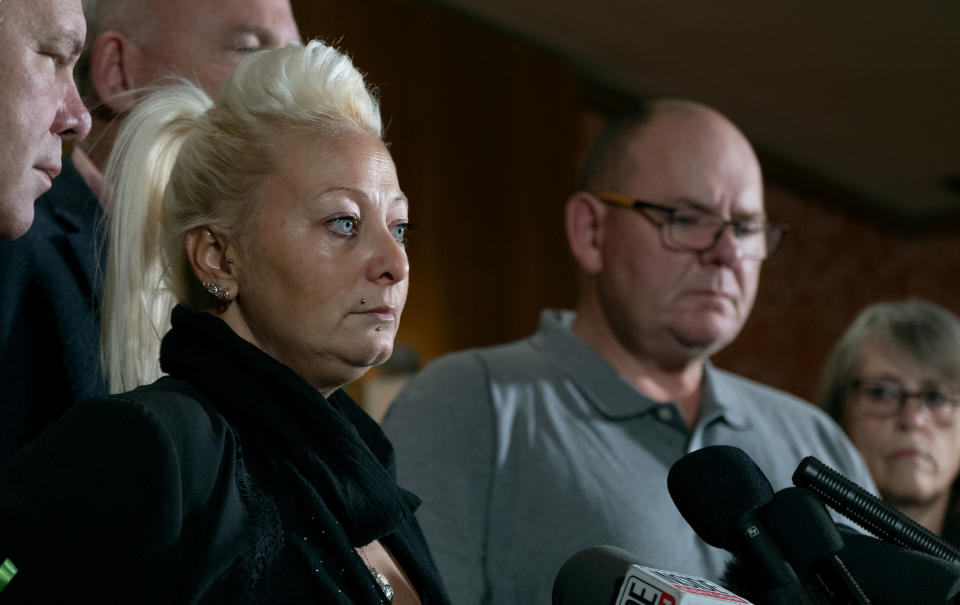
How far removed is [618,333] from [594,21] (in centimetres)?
253

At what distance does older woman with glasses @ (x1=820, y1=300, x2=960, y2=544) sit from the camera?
2268 millimetres

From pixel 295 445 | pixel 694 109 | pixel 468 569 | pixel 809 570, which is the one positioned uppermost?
pixel 694 109

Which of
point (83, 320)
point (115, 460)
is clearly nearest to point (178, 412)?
point (115, 460)

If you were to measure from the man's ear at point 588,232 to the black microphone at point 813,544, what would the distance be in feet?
3.36

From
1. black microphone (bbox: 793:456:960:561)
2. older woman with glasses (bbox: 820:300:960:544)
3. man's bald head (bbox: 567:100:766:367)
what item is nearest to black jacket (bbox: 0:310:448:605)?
black microphone (bbox: 793:456:960:561)

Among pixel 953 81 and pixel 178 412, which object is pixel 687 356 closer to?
pixel 178 412

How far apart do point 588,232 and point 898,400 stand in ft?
2.82

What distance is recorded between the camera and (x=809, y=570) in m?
0.82

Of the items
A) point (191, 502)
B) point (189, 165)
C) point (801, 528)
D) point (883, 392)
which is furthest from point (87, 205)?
point (883, 392)

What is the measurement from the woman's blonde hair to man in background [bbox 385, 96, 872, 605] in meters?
0.52

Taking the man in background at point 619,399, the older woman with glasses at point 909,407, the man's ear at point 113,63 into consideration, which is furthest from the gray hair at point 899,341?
the man's ear at point 113,63

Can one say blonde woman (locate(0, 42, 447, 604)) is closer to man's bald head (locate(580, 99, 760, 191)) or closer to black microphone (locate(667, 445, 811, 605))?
black microphone (locate(667, 445, 811, 605))

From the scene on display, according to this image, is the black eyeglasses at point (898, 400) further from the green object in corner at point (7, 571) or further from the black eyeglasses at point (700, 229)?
the green object in corner at point (7, 571)

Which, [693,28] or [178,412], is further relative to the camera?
[693,28]
